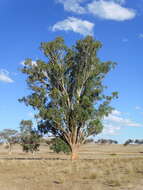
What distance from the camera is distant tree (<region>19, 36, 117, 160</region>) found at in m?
36.6

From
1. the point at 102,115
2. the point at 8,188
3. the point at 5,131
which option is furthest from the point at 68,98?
the point at 5,131

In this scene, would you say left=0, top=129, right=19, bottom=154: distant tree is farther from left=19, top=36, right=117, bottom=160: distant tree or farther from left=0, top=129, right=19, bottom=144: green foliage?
left=19, top=36, right=117, bottom=160: distant tree

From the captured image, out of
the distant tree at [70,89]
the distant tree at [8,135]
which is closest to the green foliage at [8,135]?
the distant tree at [8,135]

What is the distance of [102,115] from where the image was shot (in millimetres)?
37406

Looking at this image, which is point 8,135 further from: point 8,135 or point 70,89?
point 70,89

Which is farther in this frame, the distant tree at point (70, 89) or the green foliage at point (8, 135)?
the green foliage at point (8, 135)

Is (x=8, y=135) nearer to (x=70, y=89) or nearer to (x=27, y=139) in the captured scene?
(x=27, y=139)

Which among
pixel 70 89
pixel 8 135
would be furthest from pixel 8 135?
pixel 70 89

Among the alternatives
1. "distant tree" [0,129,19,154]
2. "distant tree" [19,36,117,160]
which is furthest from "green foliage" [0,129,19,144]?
"distant tree" [19,36,117,160]

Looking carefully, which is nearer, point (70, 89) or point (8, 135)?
point (70, 89)

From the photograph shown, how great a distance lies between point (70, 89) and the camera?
125 feet

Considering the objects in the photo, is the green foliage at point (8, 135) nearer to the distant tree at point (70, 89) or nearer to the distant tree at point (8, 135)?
the distant tree at point (8, 135)

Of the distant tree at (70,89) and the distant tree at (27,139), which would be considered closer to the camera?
the distant tree at (70,89)

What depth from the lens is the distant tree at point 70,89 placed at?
36.6m
